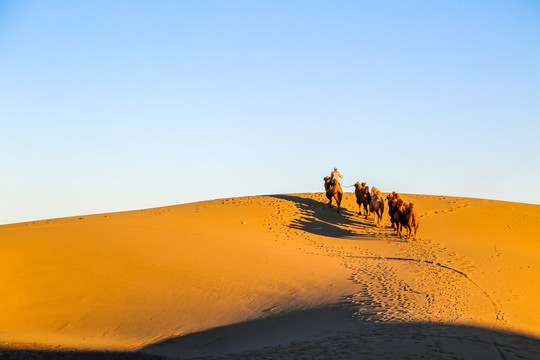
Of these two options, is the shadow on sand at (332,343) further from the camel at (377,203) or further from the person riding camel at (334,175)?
the person riding camel at (334,175)

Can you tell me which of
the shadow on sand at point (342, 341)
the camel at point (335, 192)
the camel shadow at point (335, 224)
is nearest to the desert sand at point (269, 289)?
the shadow on sand at point (342, 341)

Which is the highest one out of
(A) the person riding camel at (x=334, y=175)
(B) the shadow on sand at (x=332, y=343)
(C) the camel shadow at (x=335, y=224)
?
(A) the person riding camel at (x=334, y=175)

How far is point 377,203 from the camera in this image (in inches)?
1084

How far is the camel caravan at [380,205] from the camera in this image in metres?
25.2

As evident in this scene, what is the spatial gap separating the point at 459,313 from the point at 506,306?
2272 millimetres

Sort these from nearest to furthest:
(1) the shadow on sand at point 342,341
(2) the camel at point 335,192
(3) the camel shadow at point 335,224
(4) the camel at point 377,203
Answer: (1) the shadow on sand at point 342,341 < (3) the camel shadow at point 335,224 < (4) the camel at point 377,203 < (2) the camel at point 335,192

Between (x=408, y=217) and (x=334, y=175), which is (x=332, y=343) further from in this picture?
(x=334, y=175)

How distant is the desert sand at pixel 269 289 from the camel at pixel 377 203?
0.78m

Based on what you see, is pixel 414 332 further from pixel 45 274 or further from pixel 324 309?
pixel 45 274

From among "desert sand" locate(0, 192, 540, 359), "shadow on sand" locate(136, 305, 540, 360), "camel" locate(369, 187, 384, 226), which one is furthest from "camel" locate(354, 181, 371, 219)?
"shadow on sand" locate(136, 305, 540, 360)

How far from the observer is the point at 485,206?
1321 inches

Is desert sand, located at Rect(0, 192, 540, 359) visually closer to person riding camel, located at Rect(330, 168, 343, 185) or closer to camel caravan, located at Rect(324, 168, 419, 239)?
camel caravan, located at Rect(324, 168, 419, 239)

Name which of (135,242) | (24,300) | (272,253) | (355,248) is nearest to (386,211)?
(355,248)

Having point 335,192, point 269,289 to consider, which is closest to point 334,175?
point 335,192
